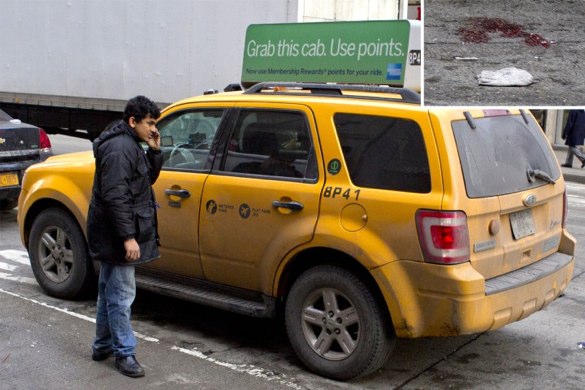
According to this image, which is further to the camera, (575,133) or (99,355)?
(575,133)

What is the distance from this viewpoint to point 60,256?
21.6 feet

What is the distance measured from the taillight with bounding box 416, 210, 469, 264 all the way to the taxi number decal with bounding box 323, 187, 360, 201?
48 cm

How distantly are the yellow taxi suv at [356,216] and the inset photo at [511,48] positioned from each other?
2.12 metres

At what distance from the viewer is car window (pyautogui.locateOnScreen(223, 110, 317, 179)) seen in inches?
209

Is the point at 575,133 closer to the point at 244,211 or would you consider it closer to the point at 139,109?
the point at 244,211

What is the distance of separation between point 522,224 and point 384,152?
39.0 inches

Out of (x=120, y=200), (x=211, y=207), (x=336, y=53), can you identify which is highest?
(x=336, y=53)

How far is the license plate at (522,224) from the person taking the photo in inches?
199

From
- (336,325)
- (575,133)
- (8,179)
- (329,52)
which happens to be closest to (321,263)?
(336,325)

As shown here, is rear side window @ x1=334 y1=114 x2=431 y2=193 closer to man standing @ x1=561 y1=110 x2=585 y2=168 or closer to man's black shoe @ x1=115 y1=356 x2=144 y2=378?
man's black shoe @ x1=115 y1=356 x2=144 y2=378

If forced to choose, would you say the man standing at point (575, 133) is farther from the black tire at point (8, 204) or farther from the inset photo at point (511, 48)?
the inset photo at point (511, 48)

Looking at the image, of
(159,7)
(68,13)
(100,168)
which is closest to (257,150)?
(100,168)

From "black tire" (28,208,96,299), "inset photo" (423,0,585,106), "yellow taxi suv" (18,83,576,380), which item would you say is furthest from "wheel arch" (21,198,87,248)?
"inset photo" (423,0,585,106)

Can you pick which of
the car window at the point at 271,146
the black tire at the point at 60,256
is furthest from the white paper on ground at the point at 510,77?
the black tire at the point at 60,256
